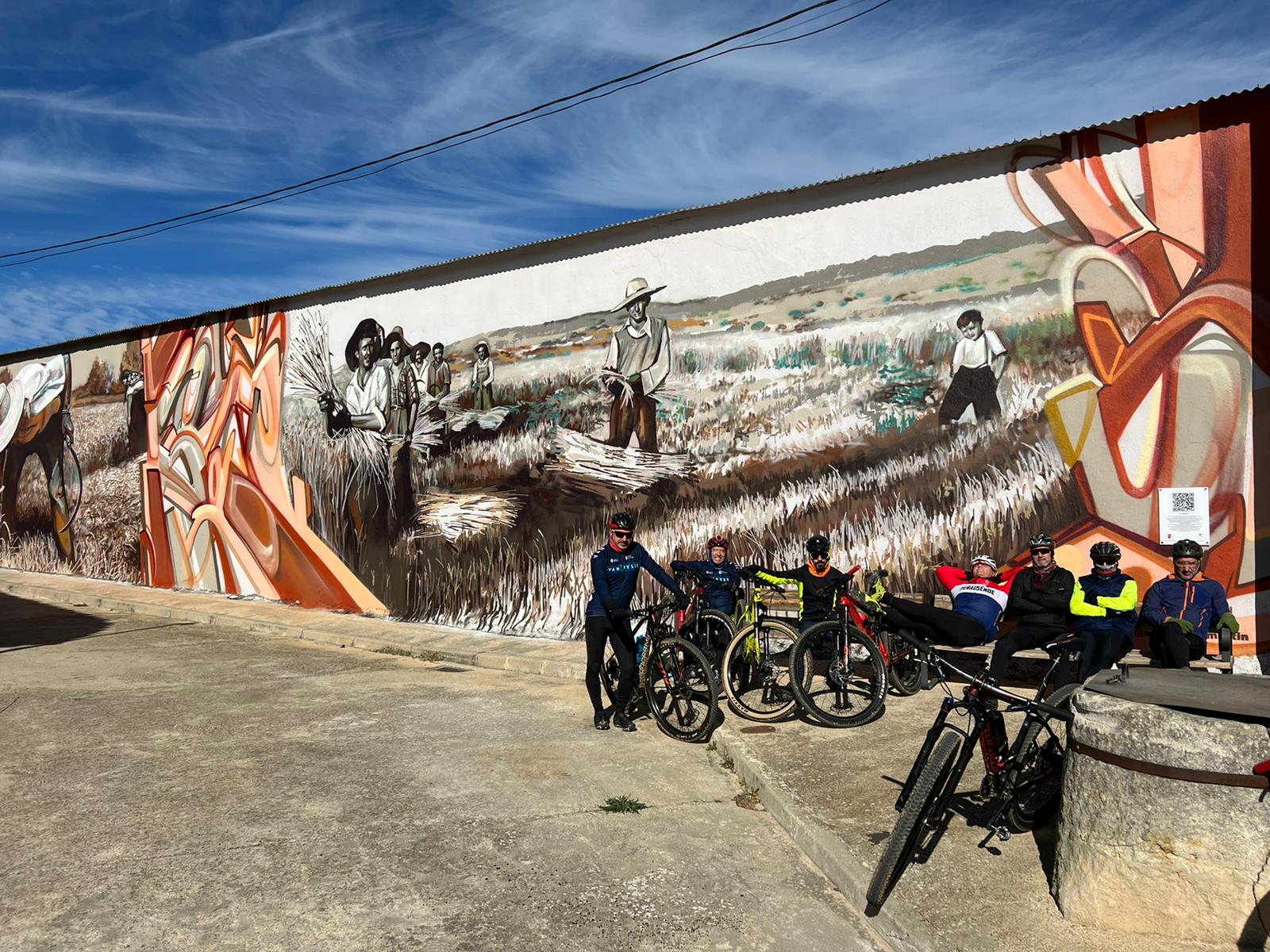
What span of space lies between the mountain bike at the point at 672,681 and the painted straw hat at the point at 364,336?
7.40 metres

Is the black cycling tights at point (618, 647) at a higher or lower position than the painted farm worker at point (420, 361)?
lower

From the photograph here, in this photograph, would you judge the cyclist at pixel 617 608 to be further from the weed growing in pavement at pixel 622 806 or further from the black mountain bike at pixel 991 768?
the black mountain bike at pixel 991 768

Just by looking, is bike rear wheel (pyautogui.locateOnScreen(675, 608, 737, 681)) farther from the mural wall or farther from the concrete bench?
the mural wall

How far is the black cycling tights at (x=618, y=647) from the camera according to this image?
7.82 m

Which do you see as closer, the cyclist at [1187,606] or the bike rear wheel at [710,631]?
the cyclist at [1187,606]

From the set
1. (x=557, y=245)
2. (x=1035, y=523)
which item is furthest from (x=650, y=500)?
(x=1035, y=523)

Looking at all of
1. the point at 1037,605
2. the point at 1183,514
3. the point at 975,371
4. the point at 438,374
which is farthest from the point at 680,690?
the point at 438,374

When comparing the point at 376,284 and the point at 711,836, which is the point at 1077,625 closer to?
the point at 711,836

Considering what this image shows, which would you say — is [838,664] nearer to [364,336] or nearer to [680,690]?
[680,690]

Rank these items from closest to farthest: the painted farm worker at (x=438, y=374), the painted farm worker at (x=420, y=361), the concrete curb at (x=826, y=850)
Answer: the concrete curb at (x=826, y=850) < the painted farm worker at (x=438, y=374) < the painted farm worker at (x=420, y=361)

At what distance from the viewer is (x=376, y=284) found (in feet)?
45.9

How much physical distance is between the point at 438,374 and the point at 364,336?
1.58 m

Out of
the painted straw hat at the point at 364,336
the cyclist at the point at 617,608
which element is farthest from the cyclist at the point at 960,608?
the painted straw hat at the point at 364,336

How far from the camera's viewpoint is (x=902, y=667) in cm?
875
